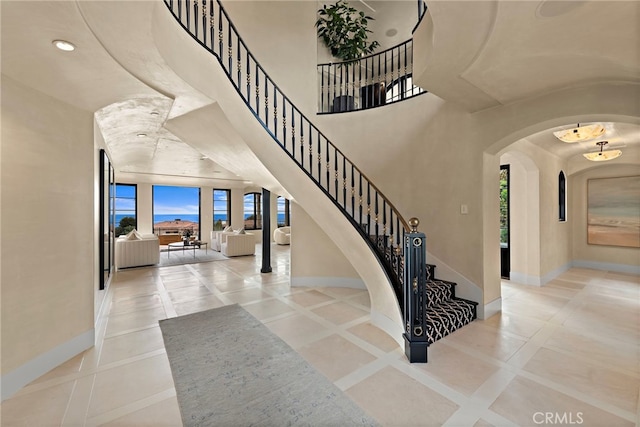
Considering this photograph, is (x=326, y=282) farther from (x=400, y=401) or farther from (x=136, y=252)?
(x=136, y=252)

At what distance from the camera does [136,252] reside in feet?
23.2

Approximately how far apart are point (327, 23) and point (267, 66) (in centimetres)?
228

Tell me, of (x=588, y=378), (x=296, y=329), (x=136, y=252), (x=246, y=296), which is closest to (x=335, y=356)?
(x=296, y=329)

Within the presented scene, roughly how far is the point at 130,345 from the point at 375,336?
294 cm

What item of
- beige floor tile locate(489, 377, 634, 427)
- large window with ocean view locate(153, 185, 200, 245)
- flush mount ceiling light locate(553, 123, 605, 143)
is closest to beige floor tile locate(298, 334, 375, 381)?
beige floor tile locate(489, 377, 634, 427)

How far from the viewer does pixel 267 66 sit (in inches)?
199

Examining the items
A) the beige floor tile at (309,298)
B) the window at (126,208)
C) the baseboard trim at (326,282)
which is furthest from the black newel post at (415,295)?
the window at (126,208)

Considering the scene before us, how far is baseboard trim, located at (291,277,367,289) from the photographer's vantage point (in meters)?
5.16

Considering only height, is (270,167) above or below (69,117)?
below

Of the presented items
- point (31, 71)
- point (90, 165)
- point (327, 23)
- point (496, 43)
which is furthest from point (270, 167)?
point (327, 23)

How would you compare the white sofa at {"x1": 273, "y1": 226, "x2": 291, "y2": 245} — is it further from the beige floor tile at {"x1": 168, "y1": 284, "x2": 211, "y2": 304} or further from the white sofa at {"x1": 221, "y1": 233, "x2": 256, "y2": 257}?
the beige floor tile at {"x1": 168, "y1": 284, "x2": 211, "y2": 304}

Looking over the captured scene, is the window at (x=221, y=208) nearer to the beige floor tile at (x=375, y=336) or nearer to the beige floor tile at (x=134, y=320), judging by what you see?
the beige floor tile at (x=134, y=320)

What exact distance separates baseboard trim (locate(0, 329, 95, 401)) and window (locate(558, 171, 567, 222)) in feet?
30.7

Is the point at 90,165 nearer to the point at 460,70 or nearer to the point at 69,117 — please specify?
the point at 69,117
